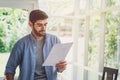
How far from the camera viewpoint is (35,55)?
88.0 inches

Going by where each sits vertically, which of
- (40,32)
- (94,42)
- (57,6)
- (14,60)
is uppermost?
(57,6)

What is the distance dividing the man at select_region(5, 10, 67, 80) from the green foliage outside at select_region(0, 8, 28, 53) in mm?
1904

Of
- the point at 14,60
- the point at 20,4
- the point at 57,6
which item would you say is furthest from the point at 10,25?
the point at 14,60

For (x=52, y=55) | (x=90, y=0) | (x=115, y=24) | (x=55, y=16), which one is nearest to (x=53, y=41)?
(x=52, y=55)

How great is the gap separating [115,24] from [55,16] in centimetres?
171

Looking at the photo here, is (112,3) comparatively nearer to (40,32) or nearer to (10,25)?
(40,32)

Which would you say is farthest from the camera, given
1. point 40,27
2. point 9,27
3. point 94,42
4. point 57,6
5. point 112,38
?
point 57,6

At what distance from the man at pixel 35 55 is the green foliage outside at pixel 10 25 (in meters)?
1.90

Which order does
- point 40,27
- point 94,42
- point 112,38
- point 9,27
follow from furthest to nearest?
1. point 9,27
2. point 94,42
3. point 112,38
4. point 40,27

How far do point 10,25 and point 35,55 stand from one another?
2.04m

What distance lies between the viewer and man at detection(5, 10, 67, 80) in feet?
7.24

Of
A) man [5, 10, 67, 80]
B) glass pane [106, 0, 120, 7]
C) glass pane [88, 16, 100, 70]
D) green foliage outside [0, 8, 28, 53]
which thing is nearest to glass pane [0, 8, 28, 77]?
green foliage outside [0, 8, 28, 53]

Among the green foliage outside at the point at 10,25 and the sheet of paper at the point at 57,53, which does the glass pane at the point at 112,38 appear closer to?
the sheet of paper at the point at 57,53

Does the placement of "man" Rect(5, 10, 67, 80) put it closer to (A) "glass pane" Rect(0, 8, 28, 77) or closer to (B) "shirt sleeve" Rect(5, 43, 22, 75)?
(B) "shirt sleeve" Rect(5, 43, 22, 75)
